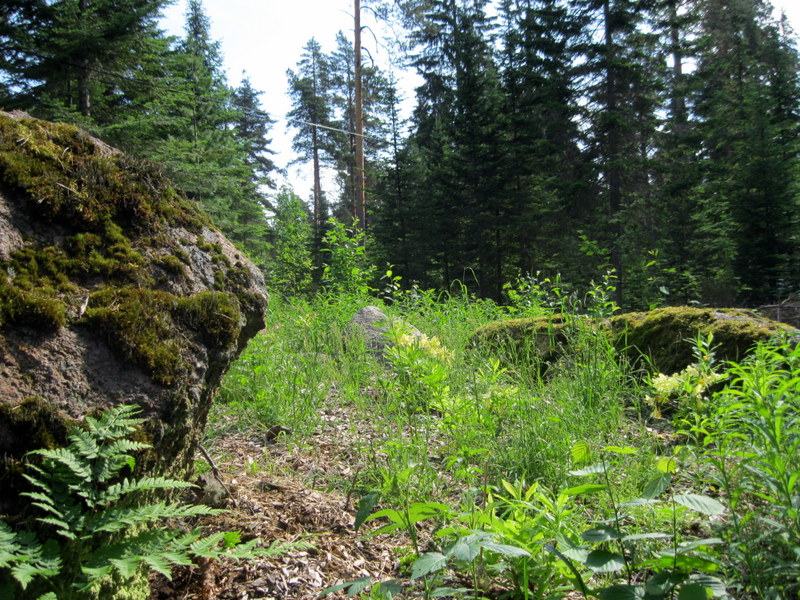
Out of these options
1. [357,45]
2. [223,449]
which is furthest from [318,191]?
[223,449]

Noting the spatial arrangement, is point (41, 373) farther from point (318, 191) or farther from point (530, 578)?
point (318, 191)

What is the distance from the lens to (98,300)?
1.85 meters

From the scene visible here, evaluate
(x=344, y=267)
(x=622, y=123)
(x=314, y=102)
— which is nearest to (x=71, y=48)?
(x=344, y=267)

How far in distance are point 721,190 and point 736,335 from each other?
31.3 feet

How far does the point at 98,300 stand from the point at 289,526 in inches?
50.8

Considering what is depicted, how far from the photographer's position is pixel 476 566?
167cm

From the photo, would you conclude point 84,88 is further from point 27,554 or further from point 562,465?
point 562,465

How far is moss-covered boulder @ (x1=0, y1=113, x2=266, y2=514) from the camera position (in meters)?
1.56

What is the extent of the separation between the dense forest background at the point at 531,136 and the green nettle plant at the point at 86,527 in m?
3.14

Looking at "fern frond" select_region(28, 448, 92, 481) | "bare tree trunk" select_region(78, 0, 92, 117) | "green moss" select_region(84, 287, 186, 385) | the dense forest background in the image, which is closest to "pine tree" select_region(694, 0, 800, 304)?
the dense forest background

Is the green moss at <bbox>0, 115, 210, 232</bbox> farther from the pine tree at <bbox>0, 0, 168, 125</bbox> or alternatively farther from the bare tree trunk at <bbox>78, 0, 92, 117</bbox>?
the bare tree trunk at <bbox>78, 0, 92, 117</bbox>

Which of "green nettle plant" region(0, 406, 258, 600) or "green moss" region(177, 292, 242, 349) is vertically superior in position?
"green moss" region(177, 292, 242, 349)

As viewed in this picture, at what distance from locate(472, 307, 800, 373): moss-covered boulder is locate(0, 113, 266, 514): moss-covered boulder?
2.40m

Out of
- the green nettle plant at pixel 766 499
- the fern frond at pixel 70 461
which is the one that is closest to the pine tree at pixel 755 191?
the green nettle plant at pixel 766 499
